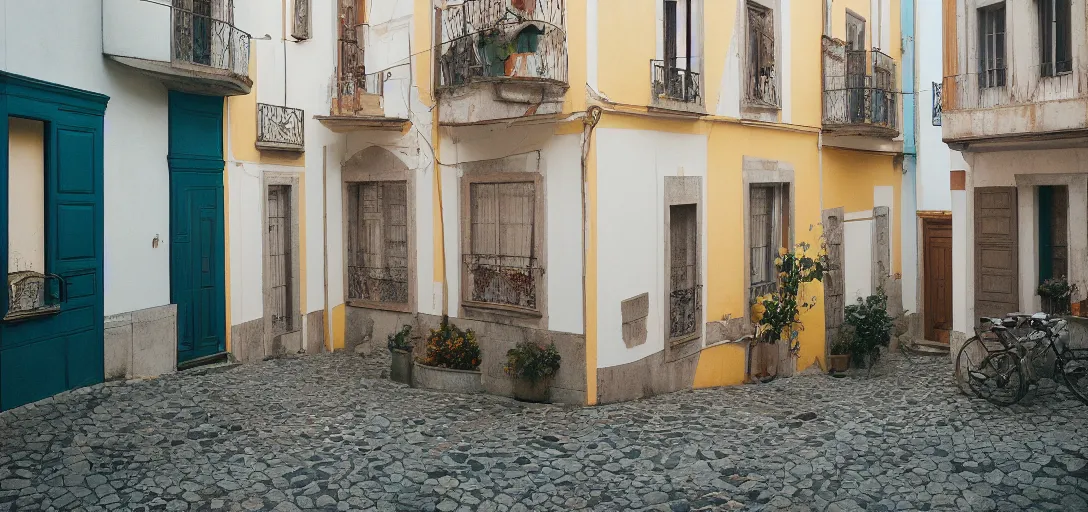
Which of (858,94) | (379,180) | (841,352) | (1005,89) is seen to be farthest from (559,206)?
(858,94)

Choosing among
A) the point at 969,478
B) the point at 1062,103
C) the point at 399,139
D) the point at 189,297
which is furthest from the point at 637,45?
the point at 189,297

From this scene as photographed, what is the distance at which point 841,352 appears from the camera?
1439cm

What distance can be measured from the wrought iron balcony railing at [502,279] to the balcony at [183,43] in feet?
13.4

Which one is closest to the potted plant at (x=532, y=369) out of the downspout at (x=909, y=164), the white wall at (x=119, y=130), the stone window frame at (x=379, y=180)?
the stone window frame at (x=379, y=180)

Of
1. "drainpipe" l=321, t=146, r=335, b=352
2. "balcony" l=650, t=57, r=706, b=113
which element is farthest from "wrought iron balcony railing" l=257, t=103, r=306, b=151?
"balcony" l=650, t=57, r=706, b=113

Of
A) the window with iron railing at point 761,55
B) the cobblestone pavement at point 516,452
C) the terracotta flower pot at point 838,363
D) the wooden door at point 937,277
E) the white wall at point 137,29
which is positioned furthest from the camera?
Result: the wooden door at point 937,277

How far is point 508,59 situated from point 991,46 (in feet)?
21.8

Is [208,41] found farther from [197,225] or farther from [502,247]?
[502,247]

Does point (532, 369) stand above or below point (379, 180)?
below

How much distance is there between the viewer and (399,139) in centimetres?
1223

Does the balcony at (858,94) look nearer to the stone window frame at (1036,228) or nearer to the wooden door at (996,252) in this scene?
the wooden door at (996,252)

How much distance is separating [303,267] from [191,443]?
17.1 ft

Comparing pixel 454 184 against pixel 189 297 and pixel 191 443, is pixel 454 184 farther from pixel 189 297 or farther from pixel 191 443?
pixel 191 443

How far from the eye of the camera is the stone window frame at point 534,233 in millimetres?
10180
